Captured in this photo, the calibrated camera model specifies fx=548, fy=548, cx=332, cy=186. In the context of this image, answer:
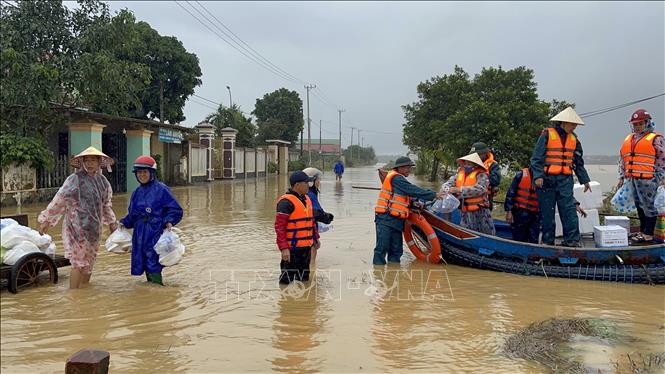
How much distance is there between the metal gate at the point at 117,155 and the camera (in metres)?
19.2

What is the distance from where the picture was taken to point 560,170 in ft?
23.6

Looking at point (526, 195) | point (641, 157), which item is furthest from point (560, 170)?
point (641, 157)

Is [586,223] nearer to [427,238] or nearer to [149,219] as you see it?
[427,238]

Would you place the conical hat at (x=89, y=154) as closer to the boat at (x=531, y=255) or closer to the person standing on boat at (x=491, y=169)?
the boat at (x=531, y=255)

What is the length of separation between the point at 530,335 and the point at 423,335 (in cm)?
90

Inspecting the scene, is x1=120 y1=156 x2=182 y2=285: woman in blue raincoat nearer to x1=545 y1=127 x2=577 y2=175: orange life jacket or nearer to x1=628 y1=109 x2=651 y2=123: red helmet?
x1=545 y1=127 x2=577 y2=175: orange life jacket

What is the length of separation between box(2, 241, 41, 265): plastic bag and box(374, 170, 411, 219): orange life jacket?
161 inches

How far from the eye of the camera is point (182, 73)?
96.6 ft

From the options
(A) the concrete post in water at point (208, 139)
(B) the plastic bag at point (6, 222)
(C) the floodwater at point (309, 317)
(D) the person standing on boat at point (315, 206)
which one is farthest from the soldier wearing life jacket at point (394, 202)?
(A) the concrete post in water at point (208, 139)

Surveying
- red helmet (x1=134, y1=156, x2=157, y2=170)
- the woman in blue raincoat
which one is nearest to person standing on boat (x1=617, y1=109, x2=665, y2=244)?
the woman in blue raincoat

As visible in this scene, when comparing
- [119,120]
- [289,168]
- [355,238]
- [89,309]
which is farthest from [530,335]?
[289,168]

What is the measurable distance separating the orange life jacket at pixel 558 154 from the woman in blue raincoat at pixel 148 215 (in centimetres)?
475

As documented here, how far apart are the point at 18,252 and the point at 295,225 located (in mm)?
2860

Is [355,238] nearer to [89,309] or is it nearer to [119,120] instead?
[89,309]
